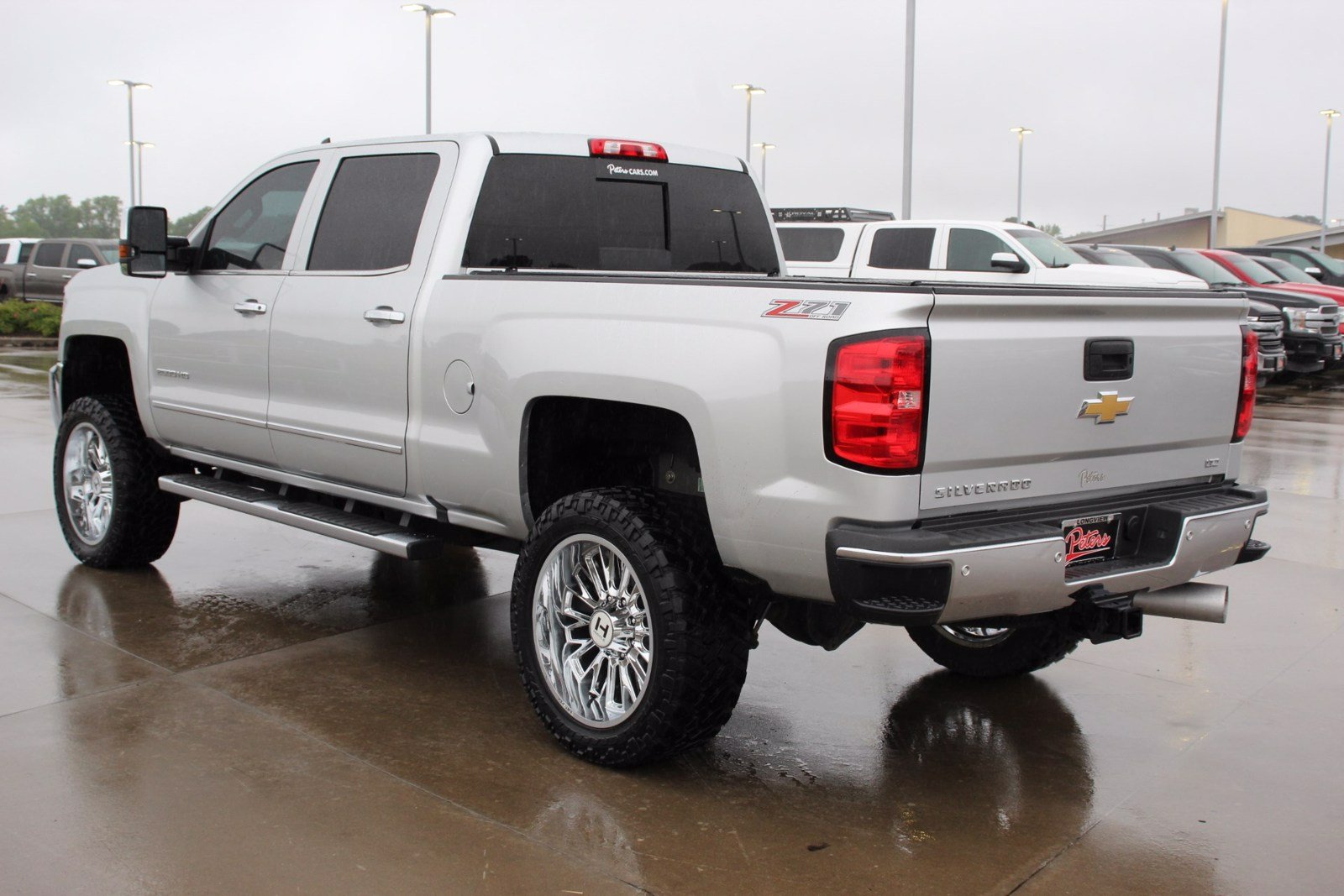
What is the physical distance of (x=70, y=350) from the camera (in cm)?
673

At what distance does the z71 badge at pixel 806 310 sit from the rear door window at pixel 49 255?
94.1 feet

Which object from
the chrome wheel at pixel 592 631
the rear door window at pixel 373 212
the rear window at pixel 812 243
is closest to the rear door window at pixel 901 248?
the rear window at pixel 812 243

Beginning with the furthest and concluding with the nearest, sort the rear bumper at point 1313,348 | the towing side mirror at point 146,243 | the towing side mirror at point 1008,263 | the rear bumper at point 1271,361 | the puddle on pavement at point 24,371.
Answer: the rear bumper at point 1313,348 < the rear bumper at point 1271,361 < the puddle on pavement at point 24,371 < the towing side mirror at point 1008,263 < the towing side mirror at point 146,243

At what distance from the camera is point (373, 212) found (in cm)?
521

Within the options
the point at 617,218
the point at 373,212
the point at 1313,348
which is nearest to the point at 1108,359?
the point at 617,218

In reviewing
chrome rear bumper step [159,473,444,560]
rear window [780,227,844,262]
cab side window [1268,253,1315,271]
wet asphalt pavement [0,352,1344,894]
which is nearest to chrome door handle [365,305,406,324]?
chrome rear bumper step [159,473,444,560]

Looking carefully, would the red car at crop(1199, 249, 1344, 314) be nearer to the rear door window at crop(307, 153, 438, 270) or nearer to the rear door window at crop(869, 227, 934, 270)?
the rear door window at crop(869, 227, 934, 270)

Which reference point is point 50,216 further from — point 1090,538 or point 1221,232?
point 1090,538

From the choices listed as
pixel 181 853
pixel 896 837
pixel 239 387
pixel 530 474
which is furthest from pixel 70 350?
pixel 896 837

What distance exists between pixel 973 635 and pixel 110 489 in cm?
415

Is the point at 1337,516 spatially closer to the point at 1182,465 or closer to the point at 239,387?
the point at 1182,465

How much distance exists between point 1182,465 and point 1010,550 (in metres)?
1.02

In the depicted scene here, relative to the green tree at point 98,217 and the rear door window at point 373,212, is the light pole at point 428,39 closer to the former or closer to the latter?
the rear door window at point 373,212

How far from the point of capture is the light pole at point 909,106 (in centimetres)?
2128
